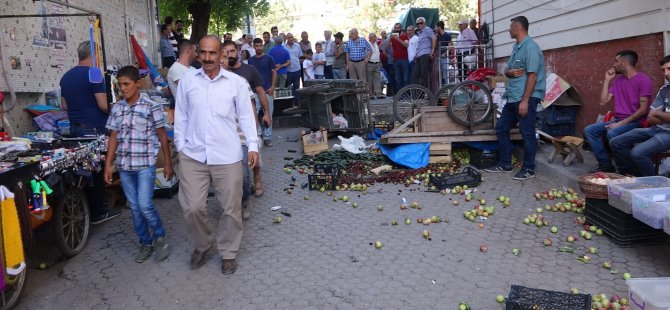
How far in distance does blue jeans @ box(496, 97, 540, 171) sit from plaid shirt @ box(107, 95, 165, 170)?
4878mm

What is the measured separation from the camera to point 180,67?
714cm

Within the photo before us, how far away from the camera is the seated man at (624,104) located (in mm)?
6383

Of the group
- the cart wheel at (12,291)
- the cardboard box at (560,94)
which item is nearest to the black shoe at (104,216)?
the cart wheel at (12,291)

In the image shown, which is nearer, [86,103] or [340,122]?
[86,103]

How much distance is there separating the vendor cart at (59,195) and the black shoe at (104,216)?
0.51m

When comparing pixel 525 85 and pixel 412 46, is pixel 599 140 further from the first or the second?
pixel 412 46

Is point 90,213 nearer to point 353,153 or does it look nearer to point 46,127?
point 46,127

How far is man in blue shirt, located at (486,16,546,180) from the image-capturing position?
7112 mm

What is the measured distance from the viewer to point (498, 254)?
16.1ft

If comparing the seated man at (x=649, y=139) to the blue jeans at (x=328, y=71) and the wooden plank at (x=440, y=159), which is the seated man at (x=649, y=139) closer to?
the wooden plank at (x=440, y=159)

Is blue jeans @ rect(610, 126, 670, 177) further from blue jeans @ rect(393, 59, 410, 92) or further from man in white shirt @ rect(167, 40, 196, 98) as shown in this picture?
blue jeans @ rect(393, 59, 410, 92)

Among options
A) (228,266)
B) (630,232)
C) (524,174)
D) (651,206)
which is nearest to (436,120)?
(524,174)

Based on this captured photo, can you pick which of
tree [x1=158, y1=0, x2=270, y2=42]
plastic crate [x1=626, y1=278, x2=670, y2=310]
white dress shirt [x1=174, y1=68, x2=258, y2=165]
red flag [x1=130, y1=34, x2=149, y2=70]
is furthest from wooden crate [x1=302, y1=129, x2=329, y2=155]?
tree [x1=158, y1=0, x2=270, y2=42]

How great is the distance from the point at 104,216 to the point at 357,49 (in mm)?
9727
